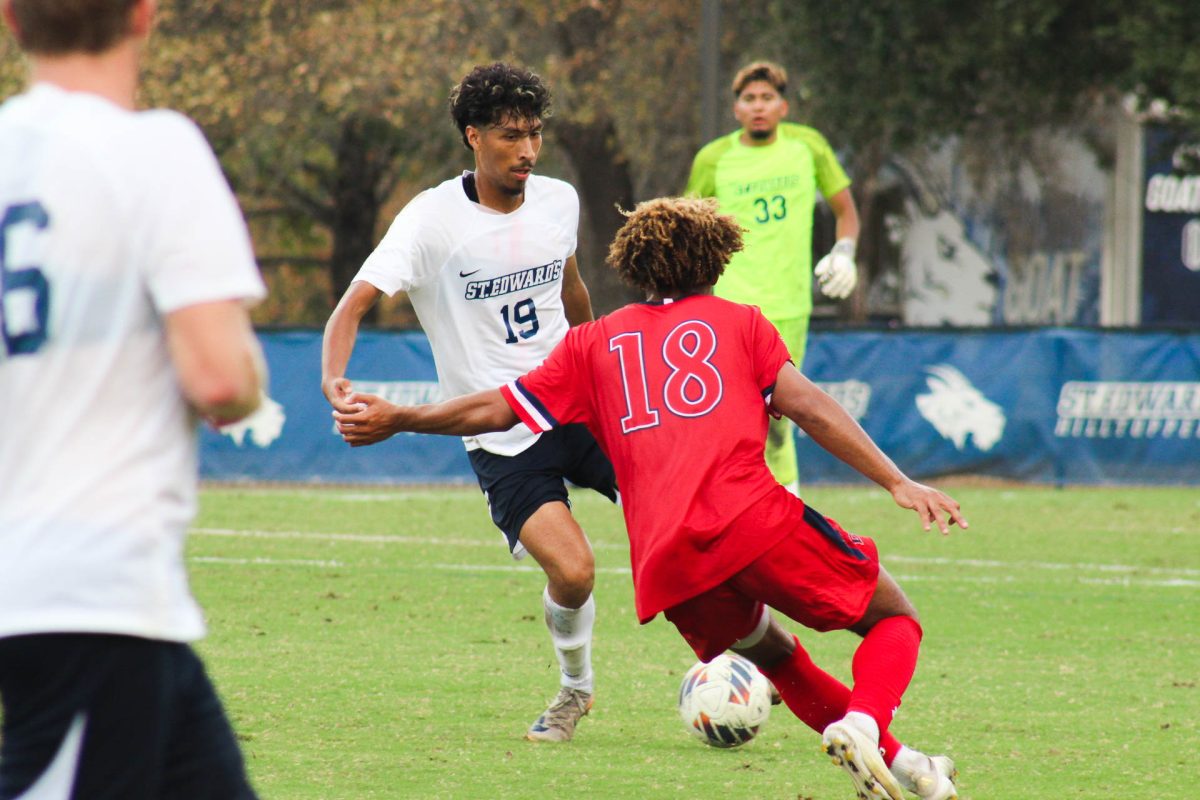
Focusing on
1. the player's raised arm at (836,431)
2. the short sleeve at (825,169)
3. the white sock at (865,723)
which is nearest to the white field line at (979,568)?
the short sleeve at (825,169)

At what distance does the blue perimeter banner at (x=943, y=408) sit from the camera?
16422 mm

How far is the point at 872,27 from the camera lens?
72.2 ft

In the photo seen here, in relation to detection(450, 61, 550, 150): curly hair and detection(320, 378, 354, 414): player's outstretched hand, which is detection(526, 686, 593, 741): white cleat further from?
detection(450, 61, 550, 150): curly hair

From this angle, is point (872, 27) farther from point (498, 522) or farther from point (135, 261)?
point (135, 261)

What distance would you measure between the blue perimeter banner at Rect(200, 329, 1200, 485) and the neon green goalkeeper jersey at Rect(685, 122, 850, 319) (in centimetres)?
680

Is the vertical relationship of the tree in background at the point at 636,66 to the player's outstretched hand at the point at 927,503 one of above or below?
below

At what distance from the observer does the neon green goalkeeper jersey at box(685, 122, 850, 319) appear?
391 inches

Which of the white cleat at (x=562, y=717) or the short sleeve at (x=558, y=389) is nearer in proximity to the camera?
the short sleeve at (x=558, y=389)

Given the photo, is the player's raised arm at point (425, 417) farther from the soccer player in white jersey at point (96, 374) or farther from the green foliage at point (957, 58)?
the green foliage at point (957, 58)

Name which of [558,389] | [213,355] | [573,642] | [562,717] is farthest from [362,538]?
[213,355]

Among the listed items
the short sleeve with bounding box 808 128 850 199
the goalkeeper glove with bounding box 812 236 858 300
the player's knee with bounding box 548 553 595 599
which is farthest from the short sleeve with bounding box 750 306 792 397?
the short sleeve with bounding box 808 128 850 199

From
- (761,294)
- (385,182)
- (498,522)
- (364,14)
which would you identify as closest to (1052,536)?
(761,294)

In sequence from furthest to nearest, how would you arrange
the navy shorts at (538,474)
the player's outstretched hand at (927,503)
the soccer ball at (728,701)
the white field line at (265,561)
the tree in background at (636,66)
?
1. the tree in background at (636,66)
2. the white field line at (265,561)
3. the navy shorts at (538,474)
4. the soccer ball at (728,701)
5. the player's outstretched hand at (927,503)

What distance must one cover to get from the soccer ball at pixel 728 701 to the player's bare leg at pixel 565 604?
0.71 m
